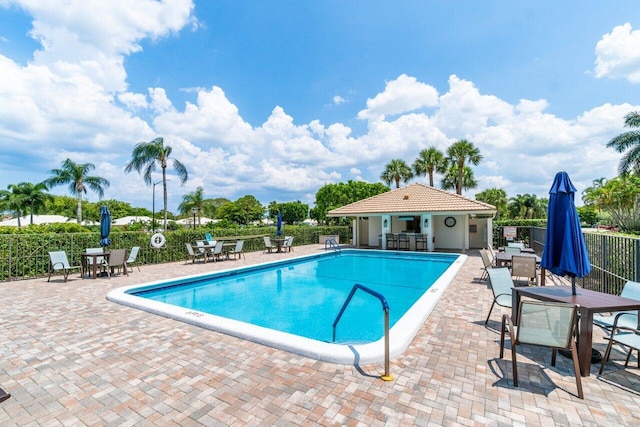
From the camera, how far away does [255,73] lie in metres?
17.9

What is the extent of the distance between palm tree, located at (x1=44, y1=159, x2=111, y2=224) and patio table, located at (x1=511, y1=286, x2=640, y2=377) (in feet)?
145

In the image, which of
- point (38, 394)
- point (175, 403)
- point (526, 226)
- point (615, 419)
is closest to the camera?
point (615, 419)

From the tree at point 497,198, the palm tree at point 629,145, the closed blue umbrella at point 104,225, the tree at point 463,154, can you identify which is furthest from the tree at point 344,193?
the closed blue umbrella at point 104,225

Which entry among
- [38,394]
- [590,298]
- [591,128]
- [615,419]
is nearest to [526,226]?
[591,128]

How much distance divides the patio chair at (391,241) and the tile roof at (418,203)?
169 cm

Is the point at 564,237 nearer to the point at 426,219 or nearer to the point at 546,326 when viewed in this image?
the point at 546,326

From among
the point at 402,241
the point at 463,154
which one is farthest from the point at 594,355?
the point at 463,154

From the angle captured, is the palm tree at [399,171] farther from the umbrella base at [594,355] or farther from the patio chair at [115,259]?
the umbrella base at [594,355]

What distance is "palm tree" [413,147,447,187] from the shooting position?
35.3 m

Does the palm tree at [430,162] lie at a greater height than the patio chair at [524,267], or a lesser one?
greater

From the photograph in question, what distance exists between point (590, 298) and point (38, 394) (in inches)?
269

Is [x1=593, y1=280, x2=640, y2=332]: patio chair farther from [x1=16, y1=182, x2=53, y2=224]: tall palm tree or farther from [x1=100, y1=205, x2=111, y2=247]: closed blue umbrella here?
[x1=16, y1=182, x2=53, y2=224]: tall palm tree

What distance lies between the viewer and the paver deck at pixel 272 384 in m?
2.83

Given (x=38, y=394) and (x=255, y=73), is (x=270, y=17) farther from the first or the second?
(x=38, y=394)
